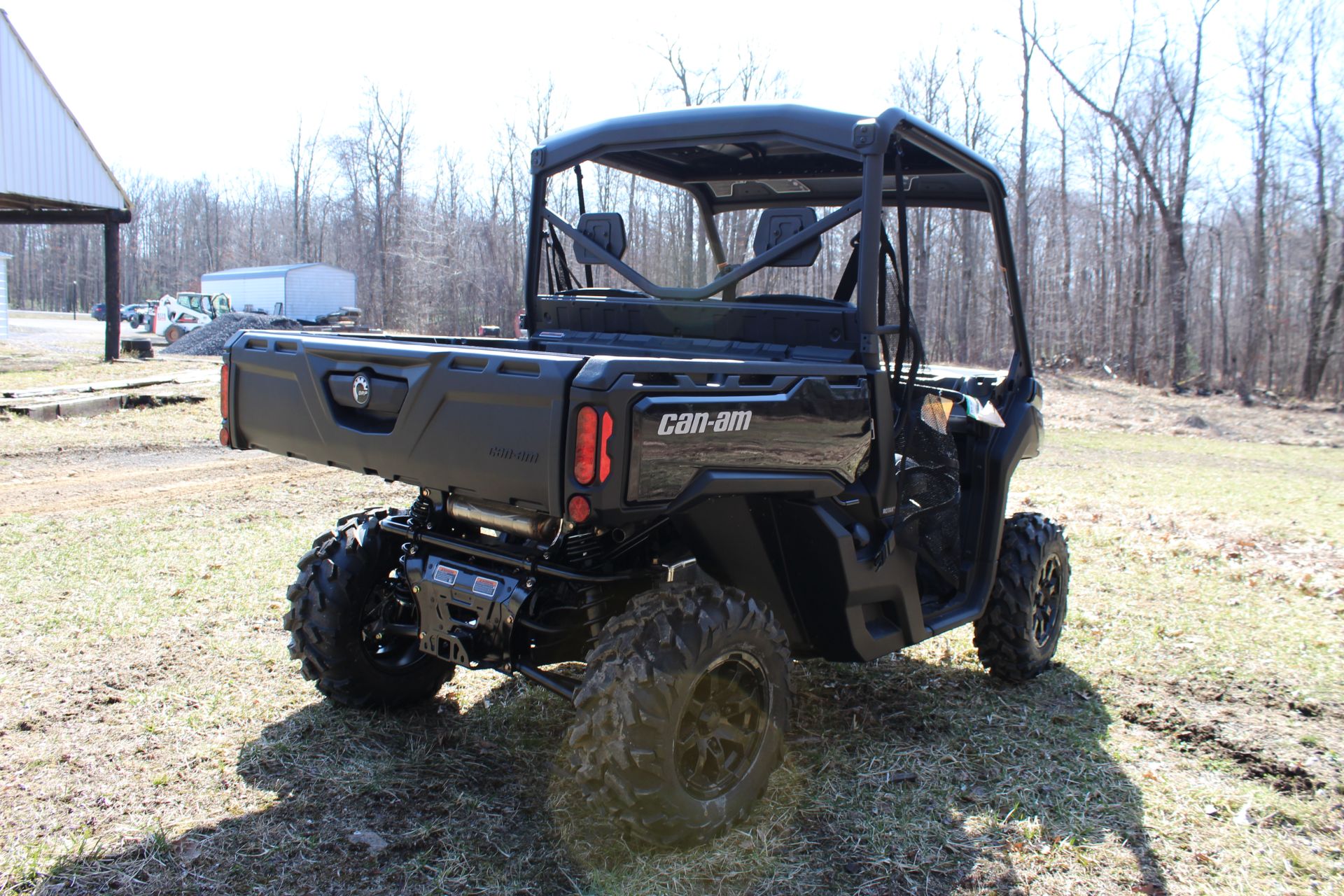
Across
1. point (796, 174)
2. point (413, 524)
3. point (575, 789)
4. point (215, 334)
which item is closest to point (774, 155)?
point (796, 174)

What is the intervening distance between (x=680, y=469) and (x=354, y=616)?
1.76 metres

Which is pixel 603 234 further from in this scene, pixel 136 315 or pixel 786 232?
pixel 136 315

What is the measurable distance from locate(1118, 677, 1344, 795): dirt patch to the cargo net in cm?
118

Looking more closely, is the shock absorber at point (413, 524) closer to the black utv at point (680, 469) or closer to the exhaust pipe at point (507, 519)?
the black utv at point (680, 469)

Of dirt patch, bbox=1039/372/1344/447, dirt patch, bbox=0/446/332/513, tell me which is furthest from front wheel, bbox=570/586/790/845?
dirt patch, bbox=1039/372/1344/447

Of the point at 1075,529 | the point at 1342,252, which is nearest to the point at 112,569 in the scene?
the point at 1075,529

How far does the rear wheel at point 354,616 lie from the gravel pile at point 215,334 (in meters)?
24.2

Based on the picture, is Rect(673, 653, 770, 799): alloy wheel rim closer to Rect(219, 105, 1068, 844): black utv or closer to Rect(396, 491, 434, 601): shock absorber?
Rect(219, 105, 1068, 844): black utv

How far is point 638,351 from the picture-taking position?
12.7 feet

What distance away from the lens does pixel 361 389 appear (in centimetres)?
300

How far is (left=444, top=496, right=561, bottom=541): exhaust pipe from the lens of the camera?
3184 mm

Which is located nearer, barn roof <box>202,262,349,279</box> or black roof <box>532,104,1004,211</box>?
black roof <box>532,104,1004,211</box>

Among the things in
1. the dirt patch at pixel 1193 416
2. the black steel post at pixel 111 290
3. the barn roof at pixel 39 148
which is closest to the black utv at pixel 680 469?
the dirt patch at pixel 1193 416

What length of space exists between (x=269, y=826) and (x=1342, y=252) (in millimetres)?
30014
